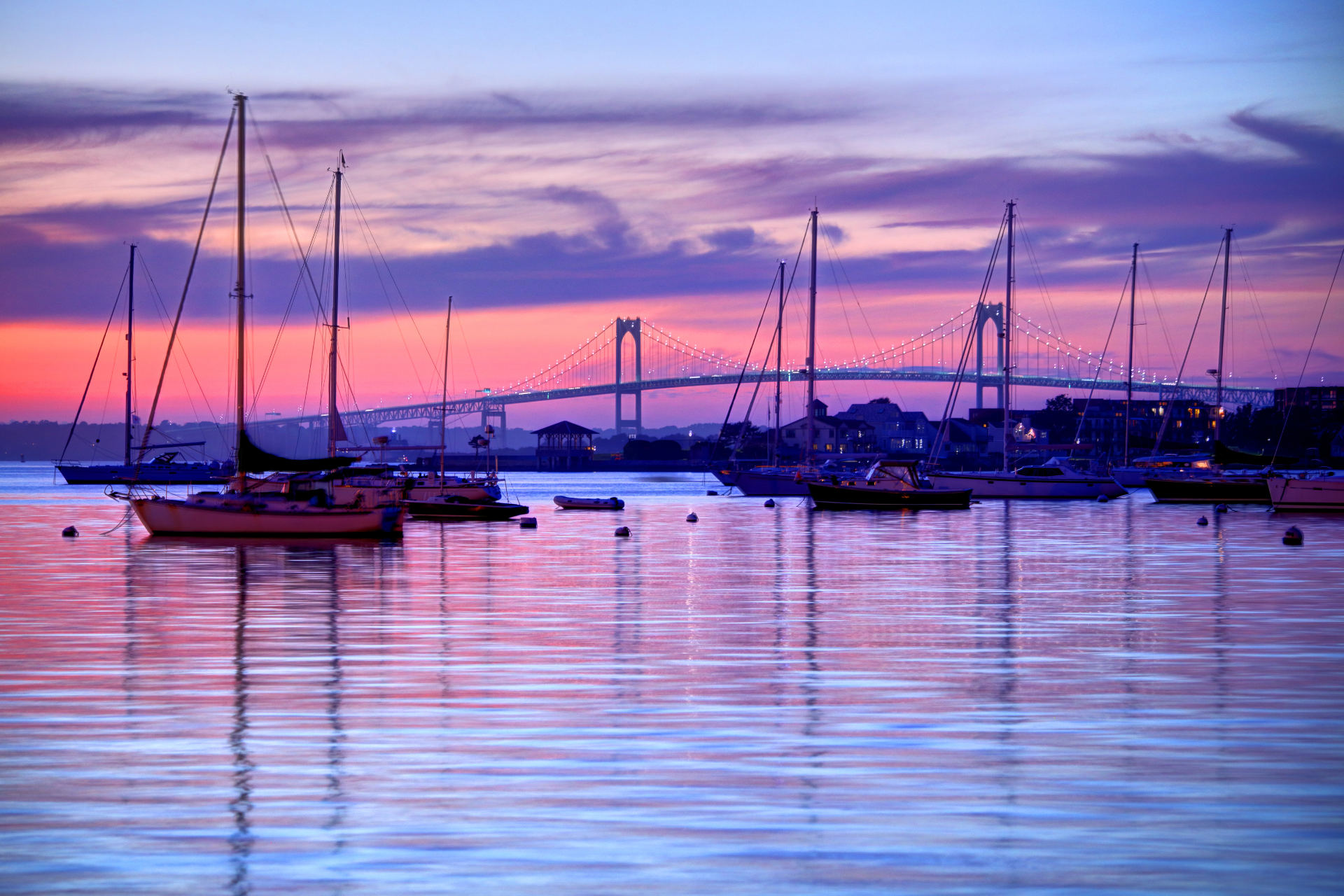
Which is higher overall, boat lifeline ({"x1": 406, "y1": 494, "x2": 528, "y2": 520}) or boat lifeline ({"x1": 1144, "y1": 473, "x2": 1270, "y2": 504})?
boat lifeline ({"x1": 1144, "y1": 473, "x2": 1270, "y2": 504})

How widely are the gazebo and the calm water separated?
150m

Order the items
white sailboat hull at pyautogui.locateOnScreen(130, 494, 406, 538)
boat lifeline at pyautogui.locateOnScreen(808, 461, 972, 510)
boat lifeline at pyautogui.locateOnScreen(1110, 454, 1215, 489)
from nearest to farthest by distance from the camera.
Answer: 1. white sailboat hull at pyautogui.locateOnScreen(130, 494, 406, 538)
2. boat lifeline at pyautogui.locateOnScreen(808, 461, 972, 510)
3. boat lifeline at pyautogui.locateOnScreen(1110, 454, 1215, 489)

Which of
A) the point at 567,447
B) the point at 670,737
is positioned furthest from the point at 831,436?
the point at 670,737

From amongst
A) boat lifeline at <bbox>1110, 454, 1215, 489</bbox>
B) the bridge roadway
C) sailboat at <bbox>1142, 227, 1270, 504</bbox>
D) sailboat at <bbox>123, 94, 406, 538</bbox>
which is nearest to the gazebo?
the bridge roadway

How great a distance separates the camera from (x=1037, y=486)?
62.4 m

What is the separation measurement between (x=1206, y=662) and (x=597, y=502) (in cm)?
4109

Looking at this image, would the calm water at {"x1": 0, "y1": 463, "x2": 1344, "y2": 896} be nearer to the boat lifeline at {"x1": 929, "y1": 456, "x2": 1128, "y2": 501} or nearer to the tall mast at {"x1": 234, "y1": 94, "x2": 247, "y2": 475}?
the tall mast at {"x1": 234, "y1": 94, "x2": 247, "y2": 475}

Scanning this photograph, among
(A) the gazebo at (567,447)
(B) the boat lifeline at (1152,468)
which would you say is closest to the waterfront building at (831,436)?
(A) the gazebo at (567,447)

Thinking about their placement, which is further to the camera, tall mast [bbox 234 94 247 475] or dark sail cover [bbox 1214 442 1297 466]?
dark sail cover [bbox 1214 442 1297 466]

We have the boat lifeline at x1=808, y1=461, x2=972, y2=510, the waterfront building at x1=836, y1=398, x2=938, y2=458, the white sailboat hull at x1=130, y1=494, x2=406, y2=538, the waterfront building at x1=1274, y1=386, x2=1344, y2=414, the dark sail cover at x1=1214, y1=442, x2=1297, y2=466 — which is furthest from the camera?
the waterfront building at x1=836, y1=398, x2=938, y2=458

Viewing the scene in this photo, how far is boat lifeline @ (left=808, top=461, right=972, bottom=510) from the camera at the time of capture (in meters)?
50.2

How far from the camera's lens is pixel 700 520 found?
144 feet

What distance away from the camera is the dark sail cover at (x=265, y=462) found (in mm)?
30859

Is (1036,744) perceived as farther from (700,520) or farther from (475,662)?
(700,520)
